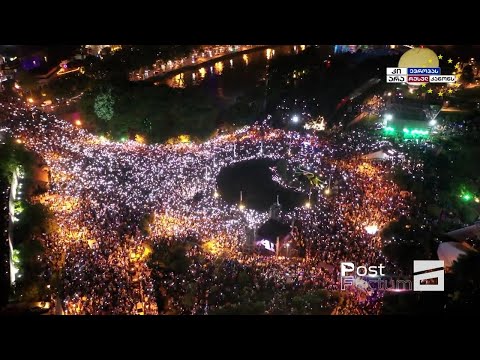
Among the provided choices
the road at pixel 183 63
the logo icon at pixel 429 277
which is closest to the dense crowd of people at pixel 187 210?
the logo icon at pixel 429 277

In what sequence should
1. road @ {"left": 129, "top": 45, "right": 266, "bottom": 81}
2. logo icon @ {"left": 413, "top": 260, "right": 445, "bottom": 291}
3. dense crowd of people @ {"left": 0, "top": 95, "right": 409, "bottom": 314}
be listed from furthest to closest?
road @ {"left": 129, "top": 45, "right": 266, "bottom": 81} < dense crowd of people @ {"left": 0, "top": 95, "right": 409, "bottom": 314} < logo icon @ {"left": 413, "top": 260, "right": 445, "bottom": 291}

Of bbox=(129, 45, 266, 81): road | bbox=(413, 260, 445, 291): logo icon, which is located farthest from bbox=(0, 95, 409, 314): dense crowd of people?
bbox=(129, 45, 266, 81): road

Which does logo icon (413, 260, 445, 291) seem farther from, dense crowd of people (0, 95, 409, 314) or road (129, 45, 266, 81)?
road (129, 45, 266, 81)

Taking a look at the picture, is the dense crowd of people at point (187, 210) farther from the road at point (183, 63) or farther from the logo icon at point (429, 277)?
the road at point (183, 63)

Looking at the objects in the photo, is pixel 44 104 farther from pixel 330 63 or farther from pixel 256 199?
pixel 330 63

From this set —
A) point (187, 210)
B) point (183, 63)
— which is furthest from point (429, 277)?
point (183, 63)

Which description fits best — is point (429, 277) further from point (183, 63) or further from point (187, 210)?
point (183, 63)
